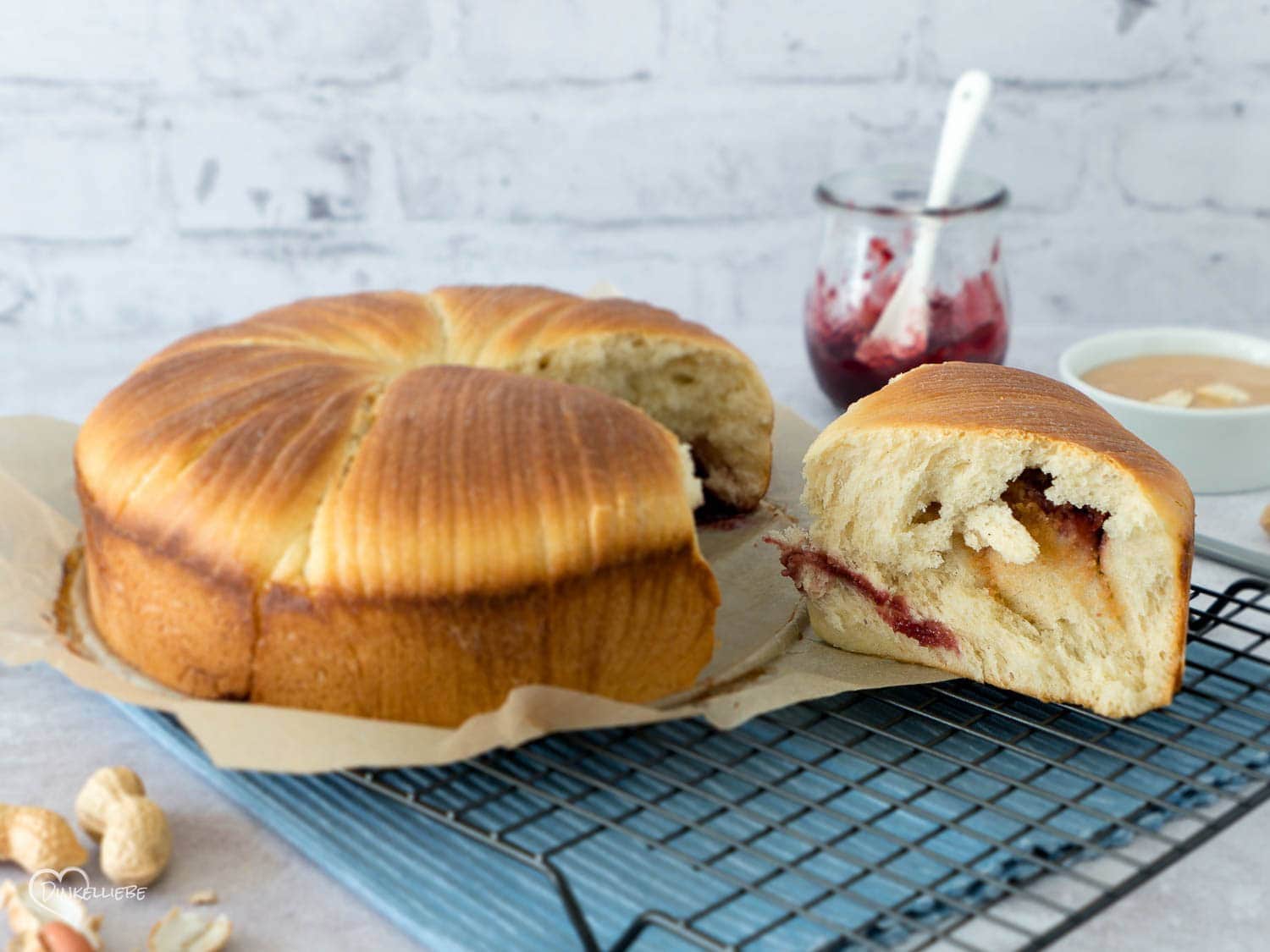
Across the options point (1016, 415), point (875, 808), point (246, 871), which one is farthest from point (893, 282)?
point (246, 871)

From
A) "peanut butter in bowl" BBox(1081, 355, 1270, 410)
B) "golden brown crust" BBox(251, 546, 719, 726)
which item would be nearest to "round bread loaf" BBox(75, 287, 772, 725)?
"golden brown crust" BBox(251, 546, 719, 726)

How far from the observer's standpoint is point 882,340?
2498 mm

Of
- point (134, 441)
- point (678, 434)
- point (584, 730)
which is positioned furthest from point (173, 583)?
point (678, 434)

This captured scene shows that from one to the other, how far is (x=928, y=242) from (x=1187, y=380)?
1.59 ft

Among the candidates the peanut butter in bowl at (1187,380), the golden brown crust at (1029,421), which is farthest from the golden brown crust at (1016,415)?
the peanut butter in bowl at (1187,380)

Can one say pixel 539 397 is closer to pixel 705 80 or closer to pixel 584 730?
pixel 584 730

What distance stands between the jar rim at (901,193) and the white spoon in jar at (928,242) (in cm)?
4

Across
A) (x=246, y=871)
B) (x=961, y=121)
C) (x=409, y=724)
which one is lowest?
(x=246, y=871)

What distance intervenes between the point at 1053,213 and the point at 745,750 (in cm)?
213

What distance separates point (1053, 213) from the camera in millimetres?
3328

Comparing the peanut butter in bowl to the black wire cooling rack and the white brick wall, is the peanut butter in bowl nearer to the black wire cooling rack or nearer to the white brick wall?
the black wire cooling rack

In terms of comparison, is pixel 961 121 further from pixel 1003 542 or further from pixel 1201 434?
pixel 1003 542

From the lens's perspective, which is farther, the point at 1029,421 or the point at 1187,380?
the point at 1187,380

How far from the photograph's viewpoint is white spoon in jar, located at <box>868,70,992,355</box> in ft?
8.03
